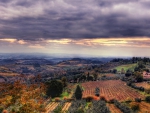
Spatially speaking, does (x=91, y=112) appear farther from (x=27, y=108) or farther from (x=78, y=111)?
(x=27, y=108)

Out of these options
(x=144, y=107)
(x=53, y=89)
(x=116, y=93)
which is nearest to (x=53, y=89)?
(x=53, y=89)

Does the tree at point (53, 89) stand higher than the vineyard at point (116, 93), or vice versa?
the tree at point (53, 89)

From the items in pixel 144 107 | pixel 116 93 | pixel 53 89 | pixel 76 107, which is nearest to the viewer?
pixel 76 107

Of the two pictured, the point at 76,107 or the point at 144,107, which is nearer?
the point at 76,107

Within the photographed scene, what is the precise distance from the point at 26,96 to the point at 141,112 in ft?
170

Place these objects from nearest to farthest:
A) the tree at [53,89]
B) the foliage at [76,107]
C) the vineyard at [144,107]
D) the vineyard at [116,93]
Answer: the foliage at [76,107] → the vineyard at [144,107] → the vineyard at [116,93] → the tree at [53,89]

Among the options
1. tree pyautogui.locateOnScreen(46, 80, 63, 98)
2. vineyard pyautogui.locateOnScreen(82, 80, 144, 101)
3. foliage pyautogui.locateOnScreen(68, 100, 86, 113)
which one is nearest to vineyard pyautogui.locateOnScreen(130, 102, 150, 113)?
vineyard pyautogui.locateOnScreen(82, 80, 144, 101)

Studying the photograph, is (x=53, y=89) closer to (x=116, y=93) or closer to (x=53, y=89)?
(x=53, y=89)

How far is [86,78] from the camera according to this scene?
17138cm

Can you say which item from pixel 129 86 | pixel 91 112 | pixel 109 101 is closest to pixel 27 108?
pixel 91 112

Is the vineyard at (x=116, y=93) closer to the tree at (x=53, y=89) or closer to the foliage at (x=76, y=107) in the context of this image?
the tree at (x=53, y=89)

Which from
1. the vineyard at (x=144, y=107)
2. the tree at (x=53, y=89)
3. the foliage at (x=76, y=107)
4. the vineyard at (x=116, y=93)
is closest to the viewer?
the foliage at (x=76, y=107)

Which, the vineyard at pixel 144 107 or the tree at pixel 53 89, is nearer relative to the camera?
the vineyard at pixel 144 107

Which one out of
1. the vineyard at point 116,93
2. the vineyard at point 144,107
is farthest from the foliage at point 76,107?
the vineyard at point 144,107
